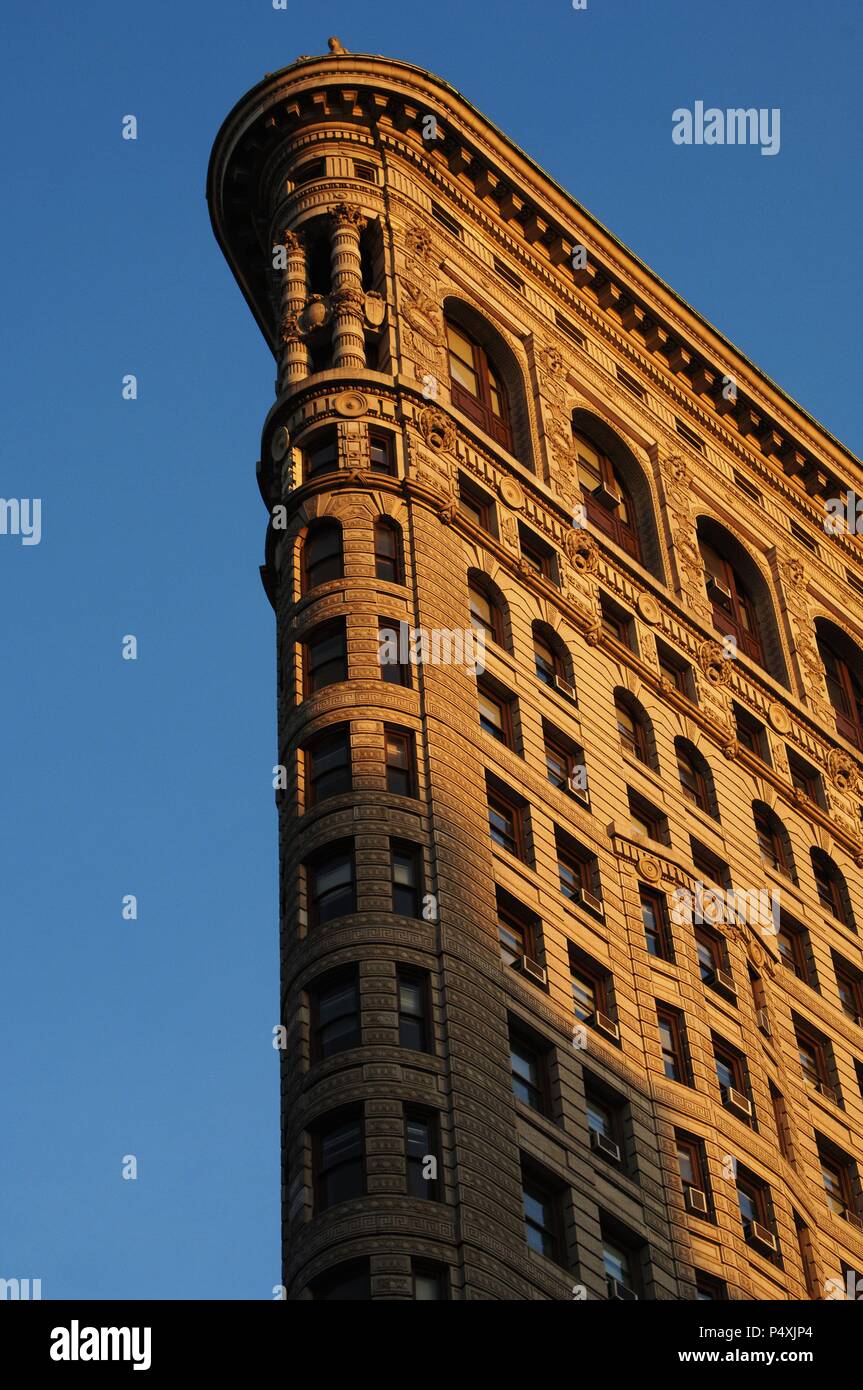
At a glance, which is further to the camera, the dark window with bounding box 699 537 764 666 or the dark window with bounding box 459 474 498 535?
the dark window with bounding box 699 537 764 666

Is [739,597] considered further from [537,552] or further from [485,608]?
[485,608]

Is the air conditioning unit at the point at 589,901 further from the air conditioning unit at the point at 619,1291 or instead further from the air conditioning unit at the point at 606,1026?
the air conditioning unit at the point at 619,1291

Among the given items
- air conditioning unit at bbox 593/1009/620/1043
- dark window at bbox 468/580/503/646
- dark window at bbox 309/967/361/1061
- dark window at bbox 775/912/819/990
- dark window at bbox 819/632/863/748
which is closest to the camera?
dark window at bbox 309/967/361/1061

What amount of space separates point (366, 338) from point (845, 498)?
82.0 ft

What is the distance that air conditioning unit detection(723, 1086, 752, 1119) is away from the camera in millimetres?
62188

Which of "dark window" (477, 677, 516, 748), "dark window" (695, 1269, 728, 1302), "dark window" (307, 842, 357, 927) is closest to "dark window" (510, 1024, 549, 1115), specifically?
"dark window" (307, 842, 357, 927)

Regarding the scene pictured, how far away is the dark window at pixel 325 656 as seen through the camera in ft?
207

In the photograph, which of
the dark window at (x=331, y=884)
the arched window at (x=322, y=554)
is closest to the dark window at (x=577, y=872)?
the dark window at (x=331, y=884)

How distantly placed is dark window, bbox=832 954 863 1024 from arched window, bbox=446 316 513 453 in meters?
17.1

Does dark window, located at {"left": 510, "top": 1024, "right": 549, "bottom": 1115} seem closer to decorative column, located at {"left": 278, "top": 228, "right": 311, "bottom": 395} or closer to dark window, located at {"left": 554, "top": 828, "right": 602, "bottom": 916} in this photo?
dark window, located at {"left": 554, "top": 828, "right": 602, "bottom": 916}

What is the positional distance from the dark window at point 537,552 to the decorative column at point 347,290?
20.1 feet

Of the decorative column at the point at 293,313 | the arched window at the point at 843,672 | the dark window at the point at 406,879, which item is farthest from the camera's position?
the arched window at the point at 843,672
